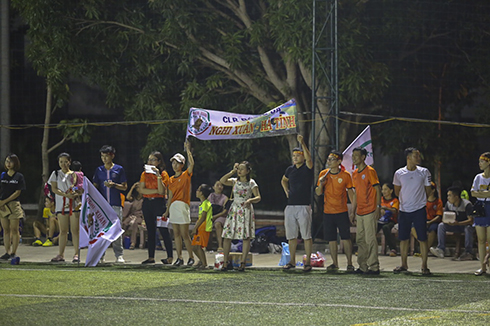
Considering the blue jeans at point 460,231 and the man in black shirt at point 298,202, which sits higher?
the man in black shirt at point 298,202

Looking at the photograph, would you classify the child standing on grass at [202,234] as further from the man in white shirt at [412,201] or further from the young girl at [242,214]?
the man in white shirt at [412,201]

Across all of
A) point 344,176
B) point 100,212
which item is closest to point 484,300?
point 344,176

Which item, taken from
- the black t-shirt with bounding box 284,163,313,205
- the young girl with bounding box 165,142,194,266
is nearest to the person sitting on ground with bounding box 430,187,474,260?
the black t-shirt with bounding box 284,163,313,205

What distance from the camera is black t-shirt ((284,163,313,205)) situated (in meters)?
12.4

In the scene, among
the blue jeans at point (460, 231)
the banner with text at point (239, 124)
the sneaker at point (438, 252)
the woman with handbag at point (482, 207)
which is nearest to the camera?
the woman with handbag at point (482, 207)

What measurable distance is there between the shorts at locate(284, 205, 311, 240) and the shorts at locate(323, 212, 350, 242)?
316mm

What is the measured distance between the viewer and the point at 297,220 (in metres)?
12.5

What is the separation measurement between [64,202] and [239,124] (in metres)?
3.44

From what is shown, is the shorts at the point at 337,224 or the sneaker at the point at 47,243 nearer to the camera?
the shorts at the point at 337,224

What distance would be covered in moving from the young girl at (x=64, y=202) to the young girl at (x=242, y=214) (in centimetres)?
274

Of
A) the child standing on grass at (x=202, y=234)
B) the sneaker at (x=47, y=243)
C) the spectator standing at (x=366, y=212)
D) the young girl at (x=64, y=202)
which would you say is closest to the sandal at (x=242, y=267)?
the child standing on grass at (x=202, y=234)

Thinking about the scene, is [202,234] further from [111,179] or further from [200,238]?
[111,179]

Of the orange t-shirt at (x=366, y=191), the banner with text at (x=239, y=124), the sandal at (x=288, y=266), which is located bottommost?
the sandal at (x=288, y=266)

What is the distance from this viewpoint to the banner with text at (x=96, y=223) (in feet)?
41.7
